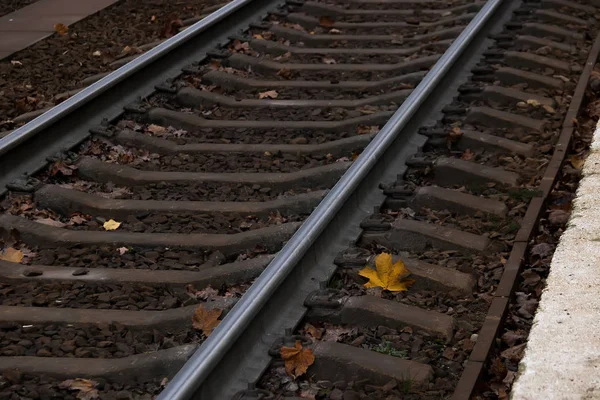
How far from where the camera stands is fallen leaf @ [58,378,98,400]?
3.94 metres

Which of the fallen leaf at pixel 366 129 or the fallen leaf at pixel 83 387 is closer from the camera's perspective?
the fallen leaf at pixel 83 387

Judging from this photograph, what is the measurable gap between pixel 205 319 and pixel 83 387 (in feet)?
1.84

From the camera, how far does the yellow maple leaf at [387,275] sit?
15.4 ft

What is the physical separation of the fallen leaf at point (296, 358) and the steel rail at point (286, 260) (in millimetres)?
174

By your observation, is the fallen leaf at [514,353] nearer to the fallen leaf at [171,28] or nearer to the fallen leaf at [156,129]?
the fallen leaf at [156,129]

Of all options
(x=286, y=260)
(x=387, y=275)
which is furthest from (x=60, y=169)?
(x=387, y=275)

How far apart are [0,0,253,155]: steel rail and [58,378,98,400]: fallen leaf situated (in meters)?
2.02

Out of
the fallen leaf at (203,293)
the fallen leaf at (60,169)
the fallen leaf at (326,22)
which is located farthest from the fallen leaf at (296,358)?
the fallen leaf at (326,22)

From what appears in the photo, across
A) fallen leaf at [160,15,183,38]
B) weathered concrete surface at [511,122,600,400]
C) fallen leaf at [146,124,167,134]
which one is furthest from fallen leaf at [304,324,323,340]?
fallen leaf at [160,15,183,38]

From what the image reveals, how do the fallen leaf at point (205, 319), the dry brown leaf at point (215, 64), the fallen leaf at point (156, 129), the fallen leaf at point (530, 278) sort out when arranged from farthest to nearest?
the dry brown leaf at point (215, 64) → the fallen leaf at point (156, 129) → the fallen leaf at point (530, 278) → the fallen leaf at point (205, 319)

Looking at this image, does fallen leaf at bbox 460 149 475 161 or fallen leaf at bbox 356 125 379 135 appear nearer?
fallen leaf at bbox 460 149 475 161

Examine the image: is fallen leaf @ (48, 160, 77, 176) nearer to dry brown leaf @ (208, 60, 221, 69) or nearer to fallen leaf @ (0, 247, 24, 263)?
fallen leaf @ (0, 247, 24, 263)

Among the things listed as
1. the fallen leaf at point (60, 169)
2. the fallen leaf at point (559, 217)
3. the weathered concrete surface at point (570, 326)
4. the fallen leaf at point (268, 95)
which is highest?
the fallen leaf at point (60, 169)

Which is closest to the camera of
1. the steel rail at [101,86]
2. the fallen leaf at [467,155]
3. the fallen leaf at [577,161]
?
the steel rail at [101,86]
